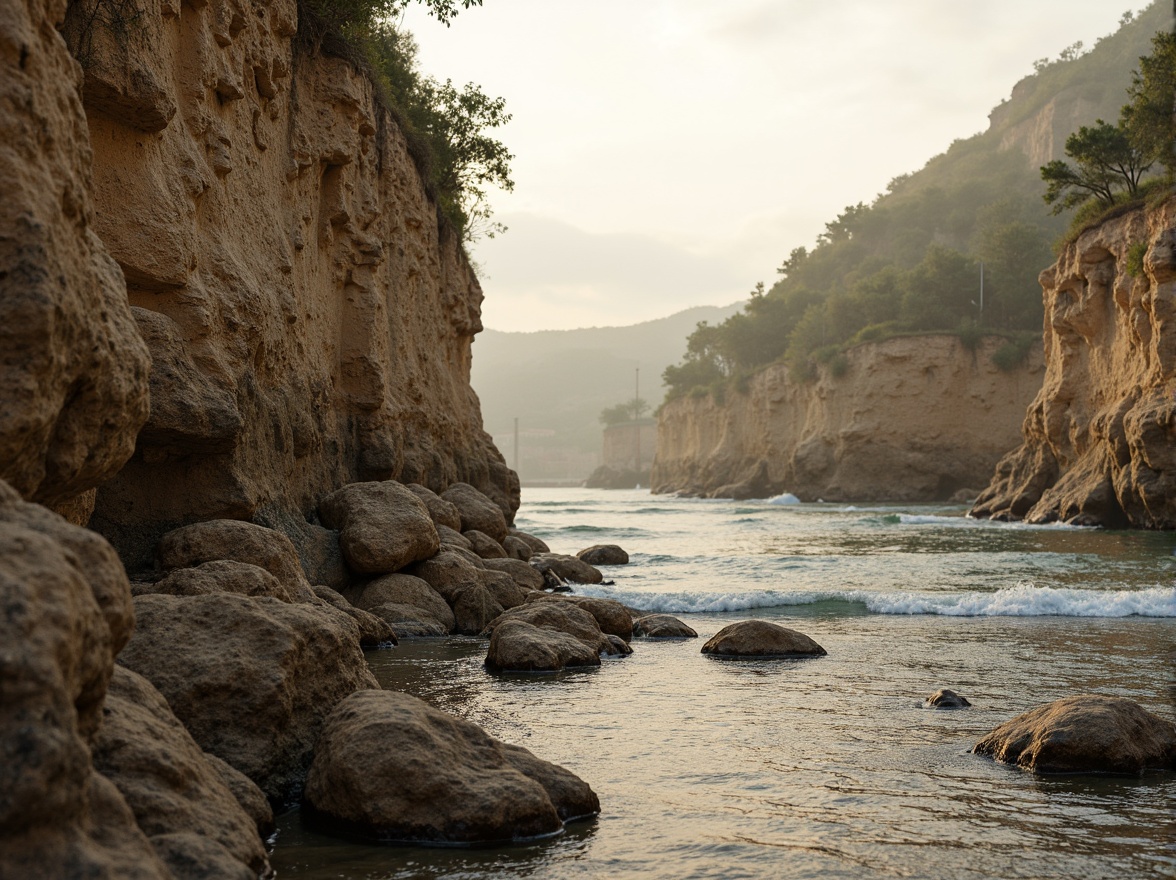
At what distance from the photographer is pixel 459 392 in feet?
93.2

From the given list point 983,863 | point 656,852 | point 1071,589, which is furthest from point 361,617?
point 1071,589

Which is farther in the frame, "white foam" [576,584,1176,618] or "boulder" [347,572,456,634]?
"white foam" [576,584,1176,618]

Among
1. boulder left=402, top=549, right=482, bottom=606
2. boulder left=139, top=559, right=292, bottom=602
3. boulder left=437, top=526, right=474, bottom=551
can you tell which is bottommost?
boulder left=402, top=549, right=482, bottom=606

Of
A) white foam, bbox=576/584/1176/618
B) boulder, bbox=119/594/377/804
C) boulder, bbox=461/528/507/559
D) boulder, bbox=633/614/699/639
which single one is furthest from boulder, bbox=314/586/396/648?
boulder, bbox=461/528/507/559

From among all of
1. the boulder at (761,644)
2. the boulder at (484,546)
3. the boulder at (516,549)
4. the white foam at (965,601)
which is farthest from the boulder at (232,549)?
the boulder at (516,549)

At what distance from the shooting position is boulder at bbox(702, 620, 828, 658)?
37.4ft

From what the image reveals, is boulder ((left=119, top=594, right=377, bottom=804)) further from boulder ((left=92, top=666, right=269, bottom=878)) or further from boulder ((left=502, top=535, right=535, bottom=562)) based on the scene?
boulder ((left=502, top=535, right=535, bottom=562))

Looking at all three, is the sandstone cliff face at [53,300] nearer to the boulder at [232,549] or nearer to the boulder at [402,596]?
the boulder at [232,549]

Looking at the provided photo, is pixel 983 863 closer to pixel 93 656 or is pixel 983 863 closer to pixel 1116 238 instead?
pixel 93 656

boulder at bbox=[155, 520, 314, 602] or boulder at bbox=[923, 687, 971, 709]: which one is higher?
boulder at bbox=[155, 520, 314, 602]

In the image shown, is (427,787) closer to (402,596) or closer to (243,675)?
(243,675)

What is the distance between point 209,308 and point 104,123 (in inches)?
81.0

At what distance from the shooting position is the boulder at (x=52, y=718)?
280cm

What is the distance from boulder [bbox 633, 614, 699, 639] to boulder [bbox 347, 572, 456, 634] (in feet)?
7.94
